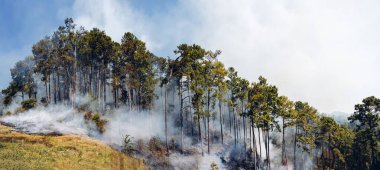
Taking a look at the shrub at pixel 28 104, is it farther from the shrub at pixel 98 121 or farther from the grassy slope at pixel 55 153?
the grassy slope at pixel 55 153

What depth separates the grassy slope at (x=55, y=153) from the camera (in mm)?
33906

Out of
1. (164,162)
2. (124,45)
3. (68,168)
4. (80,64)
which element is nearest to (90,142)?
(68,168)

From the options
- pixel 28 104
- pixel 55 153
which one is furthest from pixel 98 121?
pixel 55 153

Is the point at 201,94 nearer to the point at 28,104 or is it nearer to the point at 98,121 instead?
the point at 98,121

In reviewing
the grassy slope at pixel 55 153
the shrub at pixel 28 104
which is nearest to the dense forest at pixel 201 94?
the shrub at pixel 28 104

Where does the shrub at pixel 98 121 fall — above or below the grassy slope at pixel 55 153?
above

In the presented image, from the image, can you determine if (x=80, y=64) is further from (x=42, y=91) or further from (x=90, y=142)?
(x=42, y=91)

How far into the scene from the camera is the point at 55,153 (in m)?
38.0

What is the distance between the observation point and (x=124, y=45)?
61469 mm

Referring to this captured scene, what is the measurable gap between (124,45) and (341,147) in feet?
170

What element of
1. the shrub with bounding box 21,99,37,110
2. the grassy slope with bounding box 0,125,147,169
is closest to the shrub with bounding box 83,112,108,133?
the grassy slope with bounding box 0,125,147,169

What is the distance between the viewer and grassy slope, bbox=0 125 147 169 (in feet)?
111

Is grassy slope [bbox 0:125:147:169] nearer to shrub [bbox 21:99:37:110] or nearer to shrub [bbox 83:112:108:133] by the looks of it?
shrub [bbox 83:112:108:133]

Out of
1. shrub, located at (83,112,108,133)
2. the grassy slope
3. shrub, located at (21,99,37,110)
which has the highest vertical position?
shrub, located at (21,99,37,110)
